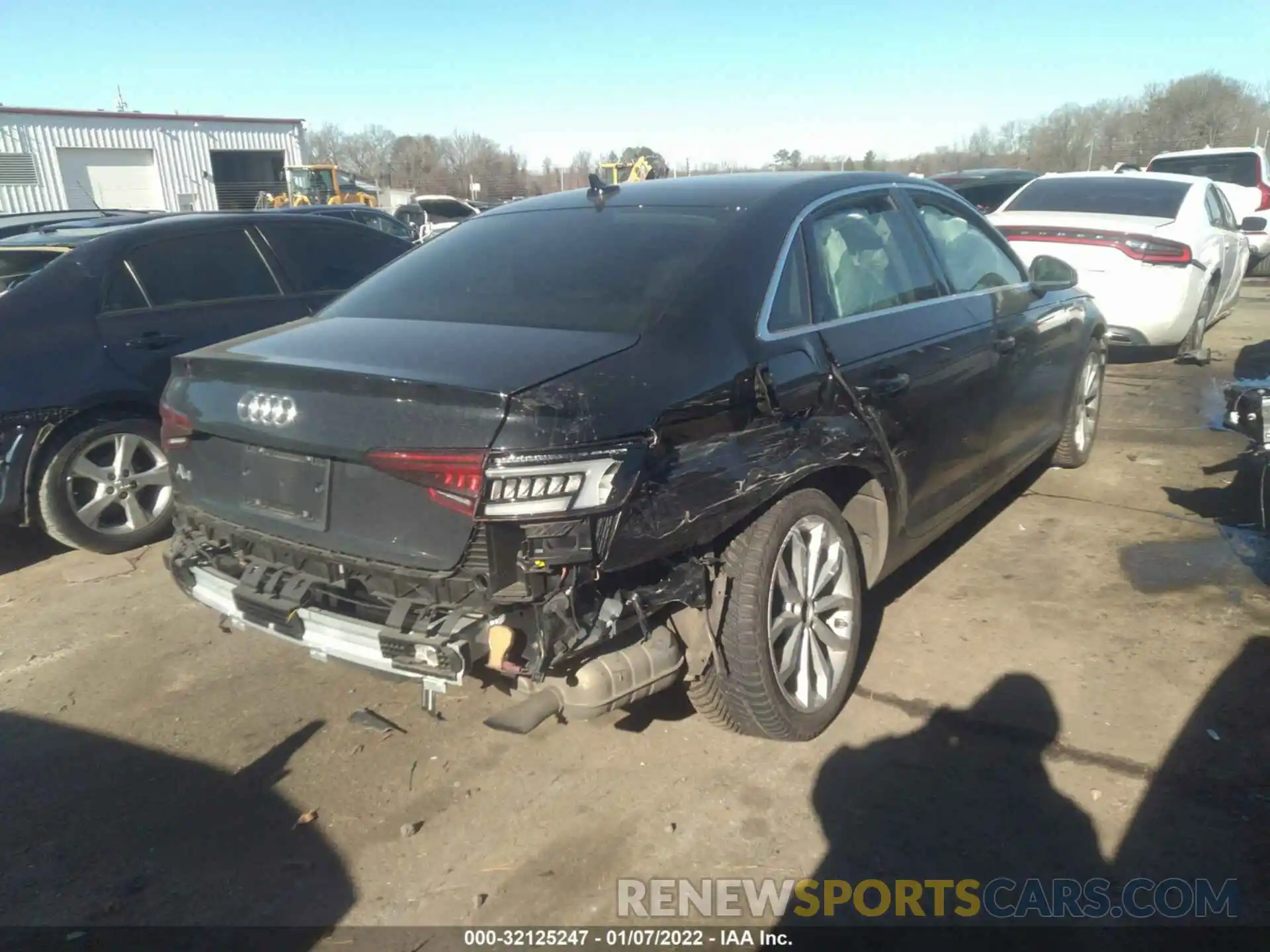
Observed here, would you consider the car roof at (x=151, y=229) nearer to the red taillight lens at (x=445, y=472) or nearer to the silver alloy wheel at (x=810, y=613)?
the red taillight lens at (x=445, y=472)

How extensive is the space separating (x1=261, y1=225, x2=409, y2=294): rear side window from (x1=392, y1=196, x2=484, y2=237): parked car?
1526 cm

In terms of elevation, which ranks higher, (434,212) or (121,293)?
(121,293)

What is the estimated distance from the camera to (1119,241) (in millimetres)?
7840

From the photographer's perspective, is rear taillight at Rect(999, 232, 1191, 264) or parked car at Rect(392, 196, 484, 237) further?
parked car at Rect(392, 196, 484, 237)

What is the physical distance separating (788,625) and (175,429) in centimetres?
210

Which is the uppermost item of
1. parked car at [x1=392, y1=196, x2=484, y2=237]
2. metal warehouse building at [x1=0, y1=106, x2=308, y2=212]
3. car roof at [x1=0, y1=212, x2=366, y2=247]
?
metal warehouse building at [x1=0, y1=106, x2=308, y2=212]

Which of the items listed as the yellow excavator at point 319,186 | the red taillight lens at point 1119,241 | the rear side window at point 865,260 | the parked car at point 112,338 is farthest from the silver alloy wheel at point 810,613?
the yellow excavator at point 319,186

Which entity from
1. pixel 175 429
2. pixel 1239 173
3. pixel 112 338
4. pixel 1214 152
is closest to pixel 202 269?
Result: pixel 112 338

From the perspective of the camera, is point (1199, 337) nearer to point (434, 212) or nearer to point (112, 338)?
point (112, 338)

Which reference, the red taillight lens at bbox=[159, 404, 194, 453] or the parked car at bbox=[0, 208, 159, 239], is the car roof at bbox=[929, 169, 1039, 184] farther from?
the red taillight lens at bbox=[159, 404, 194, 453]

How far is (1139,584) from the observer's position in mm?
4273

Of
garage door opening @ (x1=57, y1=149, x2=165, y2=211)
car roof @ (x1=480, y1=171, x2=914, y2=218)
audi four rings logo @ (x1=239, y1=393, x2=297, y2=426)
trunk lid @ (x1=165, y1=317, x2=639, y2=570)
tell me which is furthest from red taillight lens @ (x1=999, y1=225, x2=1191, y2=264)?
garage door opening @ (x1=57, y1=149, x2=165, y2=211)

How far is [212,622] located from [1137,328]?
722 cm

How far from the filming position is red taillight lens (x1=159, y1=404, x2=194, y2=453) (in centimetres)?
313
